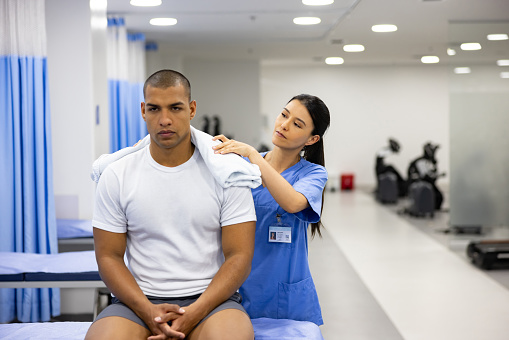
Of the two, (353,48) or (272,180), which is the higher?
(353,48)

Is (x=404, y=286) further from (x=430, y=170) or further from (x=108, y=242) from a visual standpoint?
(x=430, y=170)

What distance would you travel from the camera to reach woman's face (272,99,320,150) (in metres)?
2.22

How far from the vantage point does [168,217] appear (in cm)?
186

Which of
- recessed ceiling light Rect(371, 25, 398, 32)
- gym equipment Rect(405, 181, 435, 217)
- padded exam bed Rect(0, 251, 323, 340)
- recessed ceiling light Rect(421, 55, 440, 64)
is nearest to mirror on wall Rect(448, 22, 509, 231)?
recessed ceiling light Rect(371, 25, 398, 32)

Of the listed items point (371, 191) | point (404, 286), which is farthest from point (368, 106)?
point (404, 286)

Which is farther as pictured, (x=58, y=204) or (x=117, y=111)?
(x=117, y=111)

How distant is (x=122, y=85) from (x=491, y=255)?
3749mm

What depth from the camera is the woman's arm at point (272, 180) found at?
2.00 m

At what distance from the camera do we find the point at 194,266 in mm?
1878

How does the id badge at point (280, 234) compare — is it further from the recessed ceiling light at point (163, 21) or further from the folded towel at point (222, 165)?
the recessed ceiling light at point (163, 21)

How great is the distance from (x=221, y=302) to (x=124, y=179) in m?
0.47

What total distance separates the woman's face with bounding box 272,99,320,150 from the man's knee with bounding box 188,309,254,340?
2.19 ft

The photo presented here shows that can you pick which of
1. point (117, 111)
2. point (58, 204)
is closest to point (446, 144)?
point (117, 111)

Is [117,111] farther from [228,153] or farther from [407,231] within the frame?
[228,153]
